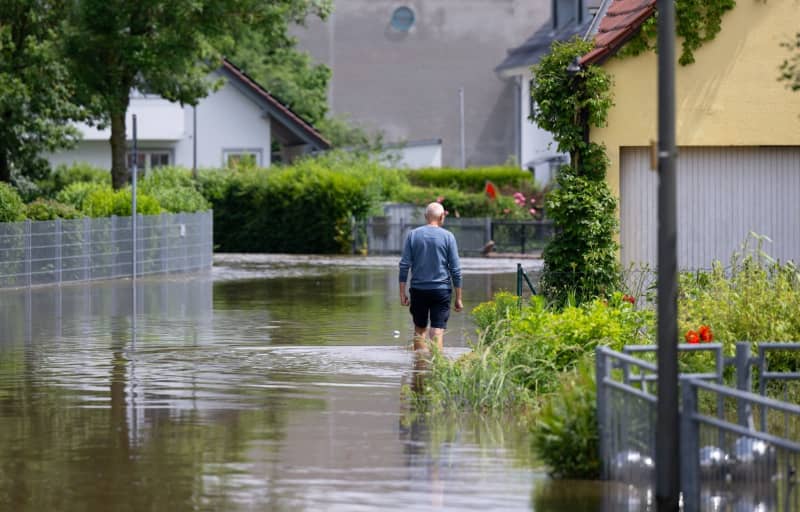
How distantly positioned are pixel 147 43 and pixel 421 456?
25519 millimetres

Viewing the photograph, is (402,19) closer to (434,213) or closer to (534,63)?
(534,63)

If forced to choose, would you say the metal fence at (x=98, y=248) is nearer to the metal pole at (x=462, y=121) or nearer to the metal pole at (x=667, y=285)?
the metal pole at (x=667, y=285)

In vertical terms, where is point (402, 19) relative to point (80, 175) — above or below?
above

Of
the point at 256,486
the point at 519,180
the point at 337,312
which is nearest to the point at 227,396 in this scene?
the point at 256,486

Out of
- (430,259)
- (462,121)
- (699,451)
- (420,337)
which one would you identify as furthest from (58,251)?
(462,121)

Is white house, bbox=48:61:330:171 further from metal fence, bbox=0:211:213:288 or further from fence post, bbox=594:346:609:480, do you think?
fence post, bbox=594:346:609:480

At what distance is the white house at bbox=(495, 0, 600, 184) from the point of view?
172ft

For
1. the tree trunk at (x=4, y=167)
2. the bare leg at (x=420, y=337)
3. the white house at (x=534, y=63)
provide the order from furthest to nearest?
the white house at (x=534, y=63) → the tree trunk at (x=4, y=167) → the bare leg at (x=420, y=337)

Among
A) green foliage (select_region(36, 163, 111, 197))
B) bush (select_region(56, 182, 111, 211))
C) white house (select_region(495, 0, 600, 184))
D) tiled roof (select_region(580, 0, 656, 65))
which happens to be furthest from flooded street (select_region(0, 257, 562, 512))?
white house (select_region(495, 0, 600, 184))

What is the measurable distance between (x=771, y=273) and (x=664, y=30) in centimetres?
748

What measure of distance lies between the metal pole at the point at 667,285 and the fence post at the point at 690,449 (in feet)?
0.67

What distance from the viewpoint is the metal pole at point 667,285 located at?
319 inches

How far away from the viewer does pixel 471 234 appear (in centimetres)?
4538

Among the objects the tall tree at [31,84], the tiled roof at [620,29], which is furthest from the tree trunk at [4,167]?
the tiled roof at [620,29]
